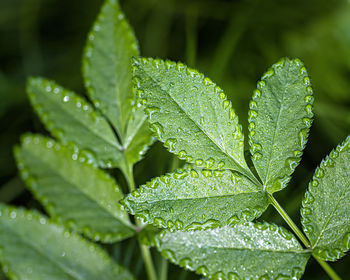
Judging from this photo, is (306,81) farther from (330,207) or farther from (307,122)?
(330,207)

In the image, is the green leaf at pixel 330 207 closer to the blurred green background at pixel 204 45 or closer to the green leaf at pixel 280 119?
the green leaf at pixel 280 119

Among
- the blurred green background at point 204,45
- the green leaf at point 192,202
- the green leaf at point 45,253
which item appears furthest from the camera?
the blurred green background at point 204,45

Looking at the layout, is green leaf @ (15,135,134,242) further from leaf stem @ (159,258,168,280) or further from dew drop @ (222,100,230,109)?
dew drop @ (222,100,230,109)

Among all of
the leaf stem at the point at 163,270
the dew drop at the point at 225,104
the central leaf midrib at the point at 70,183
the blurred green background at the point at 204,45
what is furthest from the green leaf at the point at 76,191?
the blurred green background at the point at 204,45

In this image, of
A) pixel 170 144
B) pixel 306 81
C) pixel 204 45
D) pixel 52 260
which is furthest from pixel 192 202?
pixel 204 45

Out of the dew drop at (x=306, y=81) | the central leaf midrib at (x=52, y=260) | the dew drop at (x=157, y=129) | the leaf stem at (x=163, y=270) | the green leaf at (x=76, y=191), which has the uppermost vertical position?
the dew drop at (x=306, y=81)

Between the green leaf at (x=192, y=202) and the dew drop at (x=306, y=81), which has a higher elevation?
the dew drop at (x=306, y=81)

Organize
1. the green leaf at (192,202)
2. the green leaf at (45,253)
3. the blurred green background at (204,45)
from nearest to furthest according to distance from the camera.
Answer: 1. the green leaf at (192,202)
2. the green leaf at (45,253)
3. the blurred green background at (204,45)
